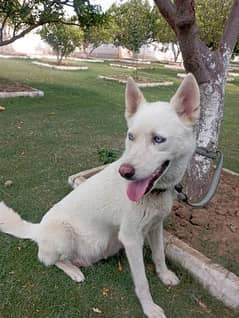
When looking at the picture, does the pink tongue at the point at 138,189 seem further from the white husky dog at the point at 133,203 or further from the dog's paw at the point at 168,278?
the dog's paw at the point at 168,278

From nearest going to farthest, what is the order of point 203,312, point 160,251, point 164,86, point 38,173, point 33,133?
1. point 203,312
2. point 160,251
3. point 38,173
4. point 33,133
5. point 164,86

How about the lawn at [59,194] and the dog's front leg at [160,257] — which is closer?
the lawn at [59,194]

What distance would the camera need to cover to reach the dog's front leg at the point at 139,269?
2.27 meters

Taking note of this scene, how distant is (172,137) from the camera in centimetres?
189

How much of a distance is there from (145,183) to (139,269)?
0.68m

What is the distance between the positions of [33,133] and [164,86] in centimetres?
786

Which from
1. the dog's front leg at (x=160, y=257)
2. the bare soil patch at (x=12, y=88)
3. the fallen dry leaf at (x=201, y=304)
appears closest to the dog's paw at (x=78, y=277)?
the dog's front leg at (x=160, y=257)

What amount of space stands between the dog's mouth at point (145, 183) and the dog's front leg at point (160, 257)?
67 centimetres

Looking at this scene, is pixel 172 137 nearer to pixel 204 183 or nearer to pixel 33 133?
pixel 204 183

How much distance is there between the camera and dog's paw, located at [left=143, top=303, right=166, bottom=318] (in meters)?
2.27

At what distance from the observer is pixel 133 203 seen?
224 centimetres

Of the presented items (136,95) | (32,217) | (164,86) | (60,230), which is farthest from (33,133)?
(164,86)

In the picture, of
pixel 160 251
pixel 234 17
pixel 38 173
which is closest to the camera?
pixel 160 251

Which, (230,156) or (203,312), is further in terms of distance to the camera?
(230,156)
